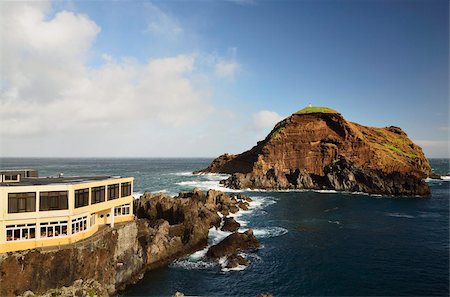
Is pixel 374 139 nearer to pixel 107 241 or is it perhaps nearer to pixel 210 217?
pixel 210 217

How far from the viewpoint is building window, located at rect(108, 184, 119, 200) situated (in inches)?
1609

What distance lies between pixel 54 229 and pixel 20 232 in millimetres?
2976

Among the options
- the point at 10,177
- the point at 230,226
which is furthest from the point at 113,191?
the point at 230,226

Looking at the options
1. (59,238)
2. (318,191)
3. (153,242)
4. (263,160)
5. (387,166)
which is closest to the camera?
(59,238)

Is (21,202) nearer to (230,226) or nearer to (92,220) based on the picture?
(92,220)

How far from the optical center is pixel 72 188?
3444cm

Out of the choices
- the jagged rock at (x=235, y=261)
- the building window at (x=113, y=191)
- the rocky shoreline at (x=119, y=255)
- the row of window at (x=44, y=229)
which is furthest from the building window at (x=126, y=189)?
the jagged rock at (x=235, y=261)

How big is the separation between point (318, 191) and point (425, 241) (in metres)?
59.8

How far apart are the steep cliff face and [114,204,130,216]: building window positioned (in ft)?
249

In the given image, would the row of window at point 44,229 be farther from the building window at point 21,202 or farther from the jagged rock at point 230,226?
the jagged rock at point 230,226

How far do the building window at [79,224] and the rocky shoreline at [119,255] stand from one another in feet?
5.52

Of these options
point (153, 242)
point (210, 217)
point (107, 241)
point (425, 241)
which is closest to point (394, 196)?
point (425, 241)

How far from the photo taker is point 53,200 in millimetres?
33812

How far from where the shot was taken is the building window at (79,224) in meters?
34.9
